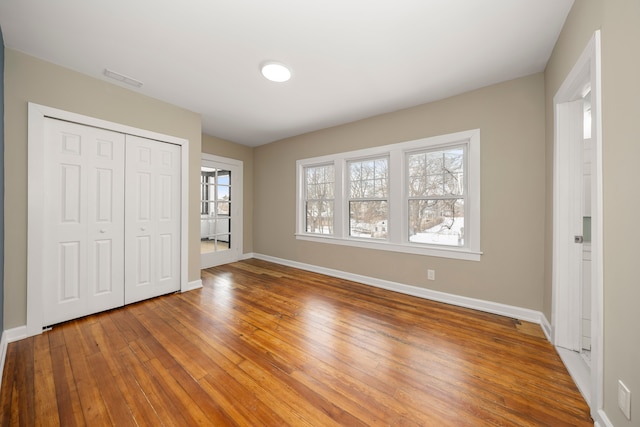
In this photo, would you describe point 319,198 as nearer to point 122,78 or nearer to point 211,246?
point 211,246

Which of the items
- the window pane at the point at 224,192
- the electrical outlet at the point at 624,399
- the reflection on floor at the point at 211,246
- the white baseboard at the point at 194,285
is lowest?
the white baseboard at the point at 194,285

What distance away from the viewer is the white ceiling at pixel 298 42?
1.67m

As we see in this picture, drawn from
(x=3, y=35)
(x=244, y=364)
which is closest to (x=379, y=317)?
(x=244, y=364)

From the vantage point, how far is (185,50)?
6.95 ft

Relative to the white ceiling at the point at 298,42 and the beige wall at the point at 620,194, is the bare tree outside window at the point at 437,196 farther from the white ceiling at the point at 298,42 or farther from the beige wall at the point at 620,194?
the beige wall at the point at 620,194

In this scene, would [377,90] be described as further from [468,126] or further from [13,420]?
[13,420]

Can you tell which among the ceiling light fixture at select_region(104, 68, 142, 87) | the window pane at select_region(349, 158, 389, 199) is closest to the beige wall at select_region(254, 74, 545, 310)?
the window pane at select_region(349, 158, 389, 199)

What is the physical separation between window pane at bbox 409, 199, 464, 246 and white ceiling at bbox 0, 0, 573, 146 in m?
1.35

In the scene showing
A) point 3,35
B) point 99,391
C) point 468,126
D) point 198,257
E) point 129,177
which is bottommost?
point 99,391

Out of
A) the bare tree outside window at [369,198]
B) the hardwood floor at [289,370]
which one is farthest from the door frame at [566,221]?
the bare tree outside window at [369,198]

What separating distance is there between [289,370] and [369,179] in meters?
2.83

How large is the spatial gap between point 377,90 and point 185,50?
6.60 feet

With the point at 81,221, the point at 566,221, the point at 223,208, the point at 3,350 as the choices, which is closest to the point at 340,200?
the point at 223,208

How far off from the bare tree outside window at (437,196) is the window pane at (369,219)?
42cm
